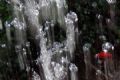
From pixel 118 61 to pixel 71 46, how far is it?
303 mm

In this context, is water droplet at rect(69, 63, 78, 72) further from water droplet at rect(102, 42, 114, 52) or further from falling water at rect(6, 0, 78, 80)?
water droplet at rect(102, 42, 114, 52)

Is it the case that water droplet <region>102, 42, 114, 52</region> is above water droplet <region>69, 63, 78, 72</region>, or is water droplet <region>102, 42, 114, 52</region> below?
above

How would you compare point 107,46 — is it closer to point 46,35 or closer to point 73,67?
point 73,67

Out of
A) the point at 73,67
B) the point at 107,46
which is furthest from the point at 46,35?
the point at 107,46

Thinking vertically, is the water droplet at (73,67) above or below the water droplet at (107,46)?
below

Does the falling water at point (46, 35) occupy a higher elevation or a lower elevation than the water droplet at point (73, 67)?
higher

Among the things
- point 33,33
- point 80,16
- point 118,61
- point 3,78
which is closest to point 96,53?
point 118,61

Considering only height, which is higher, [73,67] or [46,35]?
[46,35]

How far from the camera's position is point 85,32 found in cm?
223

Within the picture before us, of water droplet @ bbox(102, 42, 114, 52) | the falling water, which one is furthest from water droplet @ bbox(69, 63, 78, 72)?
water droplet @ bbox(102, 42, 114, 52)

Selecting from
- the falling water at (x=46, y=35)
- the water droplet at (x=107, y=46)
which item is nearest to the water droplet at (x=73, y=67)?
the falling water at (x=46, y=35)

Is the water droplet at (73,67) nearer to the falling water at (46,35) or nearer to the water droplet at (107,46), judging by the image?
the falling water at (46,35)

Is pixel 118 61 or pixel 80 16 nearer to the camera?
pixel 118 61

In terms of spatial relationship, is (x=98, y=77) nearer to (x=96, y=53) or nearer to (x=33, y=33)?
(x=96, y=53)
